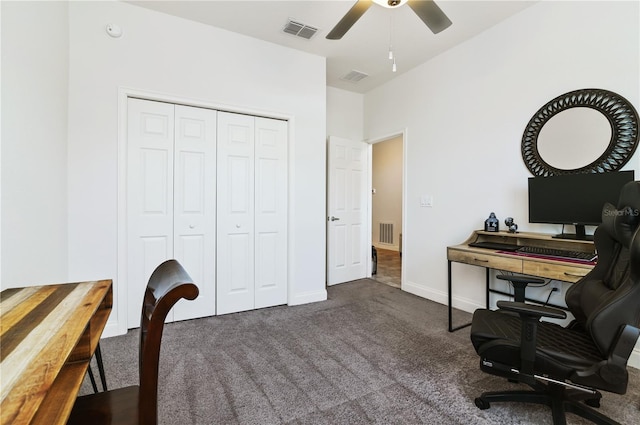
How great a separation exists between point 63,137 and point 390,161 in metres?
6.09

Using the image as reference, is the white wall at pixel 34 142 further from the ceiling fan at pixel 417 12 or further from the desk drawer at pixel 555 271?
the desk drawer at pixel 555 271

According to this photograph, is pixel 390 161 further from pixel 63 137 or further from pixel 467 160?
pixel 63 137

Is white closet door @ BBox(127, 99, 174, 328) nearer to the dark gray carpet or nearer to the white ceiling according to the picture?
the dark gray carpet

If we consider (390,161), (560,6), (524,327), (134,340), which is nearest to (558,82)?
(560,6)

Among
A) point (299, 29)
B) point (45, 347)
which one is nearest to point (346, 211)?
point (299, 29)

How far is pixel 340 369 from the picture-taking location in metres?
2.02

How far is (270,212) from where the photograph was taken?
328 centimetres

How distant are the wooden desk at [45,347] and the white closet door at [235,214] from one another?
169cm

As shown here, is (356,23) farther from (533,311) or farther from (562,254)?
(533,311)

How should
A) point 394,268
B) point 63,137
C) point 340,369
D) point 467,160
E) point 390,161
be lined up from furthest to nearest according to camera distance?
point 390,161 → point 394,268 → point 467,160 → point 63,137 → point 340,369

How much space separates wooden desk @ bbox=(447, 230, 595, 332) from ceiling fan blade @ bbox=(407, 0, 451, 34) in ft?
5.72

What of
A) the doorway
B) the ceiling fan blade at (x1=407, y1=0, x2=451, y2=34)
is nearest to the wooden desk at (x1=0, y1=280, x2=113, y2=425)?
the ceiling fan blade at (x1=407, y1=0, x2=451, y2=34)

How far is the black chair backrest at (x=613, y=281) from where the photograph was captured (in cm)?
124

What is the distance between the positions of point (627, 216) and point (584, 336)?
655 mm
